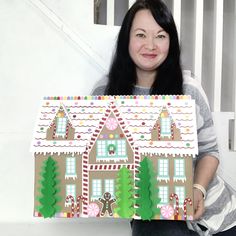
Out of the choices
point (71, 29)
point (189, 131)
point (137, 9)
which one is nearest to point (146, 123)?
point (189, 131)

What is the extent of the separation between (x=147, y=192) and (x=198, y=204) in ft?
0.51

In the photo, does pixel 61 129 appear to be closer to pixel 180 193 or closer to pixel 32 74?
pixel 180 193

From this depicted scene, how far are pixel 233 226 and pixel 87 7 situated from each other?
89 centimetres

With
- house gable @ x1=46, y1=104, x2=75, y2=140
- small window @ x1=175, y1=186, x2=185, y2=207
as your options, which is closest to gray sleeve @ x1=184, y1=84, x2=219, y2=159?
small window @ x1=175, y1=186, x2=185, y2=207

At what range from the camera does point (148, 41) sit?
1.06m

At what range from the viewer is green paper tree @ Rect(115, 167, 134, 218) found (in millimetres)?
853

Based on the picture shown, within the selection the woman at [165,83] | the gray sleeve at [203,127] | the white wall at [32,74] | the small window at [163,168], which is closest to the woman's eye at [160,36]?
the woman at [165,83]

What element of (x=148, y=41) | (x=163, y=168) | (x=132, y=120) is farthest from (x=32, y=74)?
(x=163, y=168)

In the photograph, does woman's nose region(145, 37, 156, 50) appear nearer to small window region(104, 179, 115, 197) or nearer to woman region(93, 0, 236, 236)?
woman region(93, 0, 236, 236)

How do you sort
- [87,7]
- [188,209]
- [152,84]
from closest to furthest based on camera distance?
[188,209]
[152,84]
[87,7]

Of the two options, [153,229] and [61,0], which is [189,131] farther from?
[61,0]

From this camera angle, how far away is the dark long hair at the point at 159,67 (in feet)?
3.52

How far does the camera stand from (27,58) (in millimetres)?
1335

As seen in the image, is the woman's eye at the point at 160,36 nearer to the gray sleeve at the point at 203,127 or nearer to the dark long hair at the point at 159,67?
the dark long hair at the point at 159,67
